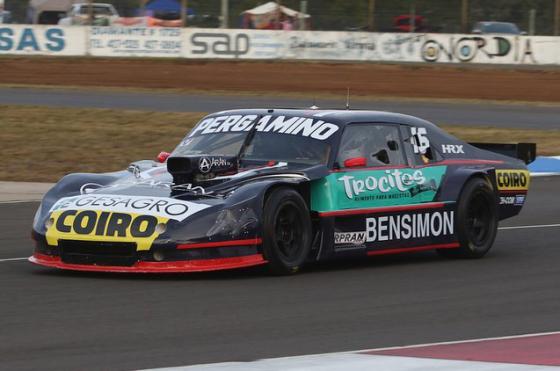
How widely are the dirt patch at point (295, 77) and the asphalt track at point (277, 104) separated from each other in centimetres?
215

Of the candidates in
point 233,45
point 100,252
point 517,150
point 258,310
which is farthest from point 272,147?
point 233,45

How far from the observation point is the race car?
879 centimetres

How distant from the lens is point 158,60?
129ft

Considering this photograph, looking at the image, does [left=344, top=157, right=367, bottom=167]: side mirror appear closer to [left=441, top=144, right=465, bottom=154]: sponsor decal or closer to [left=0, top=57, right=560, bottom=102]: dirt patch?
[left=441, top=144, right=465, bottom=154]: sponsor decal

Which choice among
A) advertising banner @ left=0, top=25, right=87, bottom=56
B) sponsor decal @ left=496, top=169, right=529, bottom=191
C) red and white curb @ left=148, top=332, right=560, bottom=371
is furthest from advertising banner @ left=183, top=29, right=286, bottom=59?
red and white curb @ left=148, top=332, right=560, bottom=371

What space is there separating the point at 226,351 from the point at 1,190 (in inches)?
386

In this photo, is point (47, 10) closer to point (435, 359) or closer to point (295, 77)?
point (295, 77)

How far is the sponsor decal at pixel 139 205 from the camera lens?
880 cm

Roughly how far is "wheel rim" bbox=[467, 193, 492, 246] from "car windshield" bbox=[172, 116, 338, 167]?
62.0 inches

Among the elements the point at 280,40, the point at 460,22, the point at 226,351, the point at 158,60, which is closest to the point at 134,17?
the point at 158,60

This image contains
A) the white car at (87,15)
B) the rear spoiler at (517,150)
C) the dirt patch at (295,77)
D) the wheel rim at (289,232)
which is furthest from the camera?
the white car at (87,15)

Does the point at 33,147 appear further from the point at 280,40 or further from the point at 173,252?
the point at 280,40

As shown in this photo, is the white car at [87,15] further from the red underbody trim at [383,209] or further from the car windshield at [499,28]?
the red underbody trim at [383,209]

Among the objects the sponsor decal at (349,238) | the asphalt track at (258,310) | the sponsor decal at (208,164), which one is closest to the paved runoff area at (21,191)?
the asphalt track at (258,310)
